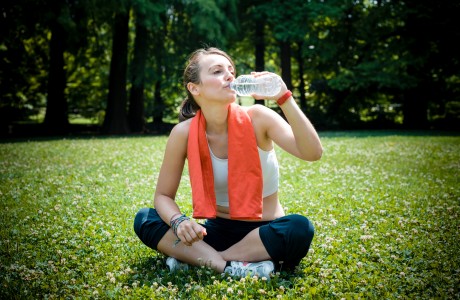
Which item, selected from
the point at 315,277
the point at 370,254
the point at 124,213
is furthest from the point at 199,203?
the point at 124,213

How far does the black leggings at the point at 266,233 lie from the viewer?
339 centimetres

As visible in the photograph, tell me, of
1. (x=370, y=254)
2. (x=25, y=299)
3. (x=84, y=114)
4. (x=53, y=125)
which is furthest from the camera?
(x=84, y=114)

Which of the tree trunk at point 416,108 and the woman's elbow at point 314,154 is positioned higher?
the tree trunk at point 416,108

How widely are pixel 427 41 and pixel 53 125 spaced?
2254 centimetres

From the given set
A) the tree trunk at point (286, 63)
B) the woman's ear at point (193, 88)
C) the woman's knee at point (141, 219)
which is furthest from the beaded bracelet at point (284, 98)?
the tree trunk at point (286, 63)

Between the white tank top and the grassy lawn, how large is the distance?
2.39 feet

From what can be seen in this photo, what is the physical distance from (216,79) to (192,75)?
0.84 ft

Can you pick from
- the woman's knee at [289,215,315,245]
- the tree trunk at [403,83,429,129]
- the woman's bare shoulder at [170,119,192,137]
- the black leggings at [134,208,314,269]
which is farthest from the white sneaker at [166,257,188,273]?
the tree trunk at [403,83,429,129]

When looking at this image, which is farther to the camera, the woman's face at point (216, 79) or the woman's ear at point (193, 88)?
the woman's ear at point (193, 88)

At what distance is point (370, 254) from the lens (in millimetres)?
4016

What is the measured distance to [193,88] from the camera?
367 centimetres

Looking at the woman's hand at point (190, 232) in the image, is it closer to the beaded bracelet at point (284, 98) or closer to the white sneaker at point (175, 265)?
the white sneaker at point (175, 265)

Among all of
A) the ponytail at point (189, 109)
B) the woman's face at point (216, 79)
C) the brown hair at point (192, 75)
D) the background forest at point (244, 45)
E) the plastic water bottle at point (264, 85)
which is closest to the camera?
the plastic water bottle at point (264, 85)

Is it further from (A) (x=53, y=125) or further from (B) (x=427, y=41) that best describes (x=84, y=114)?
(B) (x=427, y=41)
